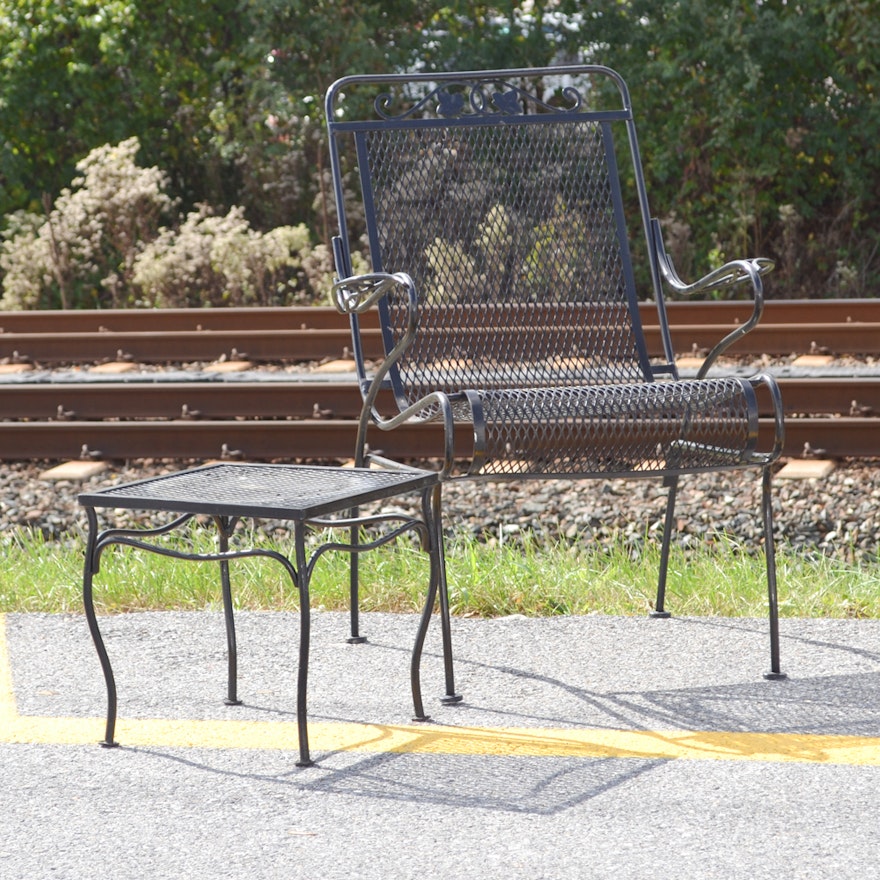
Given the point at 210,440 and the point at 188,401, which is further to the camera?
the point at 188,401

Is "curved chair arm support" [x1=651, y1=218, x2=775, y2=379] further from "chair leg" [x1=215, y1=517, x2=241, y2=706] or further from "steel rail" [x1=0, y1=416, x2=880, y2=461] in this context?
"steel rail" [x1=0, y1=416, x2=880, y2=461]

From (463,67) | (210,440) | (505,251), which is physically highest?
(463,67)

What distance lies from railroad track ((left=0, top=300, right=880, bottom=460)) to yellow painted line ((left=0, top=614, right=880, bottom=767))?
2.74 m

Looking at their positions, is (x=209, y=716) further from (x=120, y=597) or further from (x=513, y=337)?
(x=513, y=337)

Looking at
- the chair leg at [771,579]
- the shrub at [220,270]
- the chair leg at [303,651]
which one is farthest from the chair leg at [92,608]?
the shrub at [220,270]

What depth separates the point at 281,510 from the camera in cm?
268

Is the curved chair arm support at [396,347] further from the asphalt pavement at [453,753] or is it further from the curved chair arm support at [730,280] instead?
the curved chair arm support at [730,280]

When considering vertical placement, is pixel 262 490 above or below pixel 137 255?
below

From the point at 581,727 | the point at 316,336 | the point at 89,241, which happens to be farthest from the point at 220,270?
the point at 581,727

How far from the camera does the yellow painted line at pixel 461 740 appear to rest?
2.82 meters

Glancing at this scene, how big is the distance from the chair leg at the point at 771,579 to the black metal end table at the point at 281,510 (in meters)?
0.72

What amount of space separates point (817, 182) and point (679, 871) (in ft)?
36.3

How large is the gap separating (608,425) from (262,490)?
0.81m

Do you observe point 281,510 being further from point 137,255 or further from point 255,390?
point 137,255
